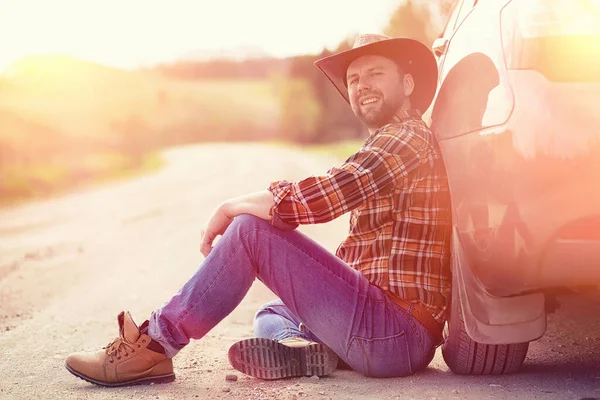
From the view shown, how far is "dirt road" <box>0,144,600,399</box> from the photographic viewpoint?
10.2 feet

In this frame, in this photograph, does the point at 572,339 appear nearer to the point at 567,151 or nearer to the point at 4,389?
the point at 567,151

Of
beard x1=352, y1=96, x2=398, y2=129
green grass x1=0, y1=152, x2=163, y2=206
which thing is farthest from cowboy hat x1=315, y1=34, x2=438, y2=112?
green grass x1=0, y1=152, x2=163, y2=206

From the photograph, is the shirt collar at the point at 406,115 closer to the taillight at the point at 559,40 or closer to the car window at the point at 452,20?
the car window at the point at 452,20

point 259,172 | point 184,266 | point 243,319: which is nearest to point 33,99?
point 259,172

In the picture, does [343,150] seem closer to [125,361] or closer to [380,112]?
[380,112]

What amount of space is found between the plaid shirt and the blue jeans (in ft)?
0.33

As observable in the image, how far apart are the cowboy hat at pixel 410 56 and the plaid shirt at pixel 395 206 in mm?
212

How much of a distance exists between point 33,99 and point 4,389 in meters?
23.5

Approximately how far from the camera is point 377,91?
3299 millimetres

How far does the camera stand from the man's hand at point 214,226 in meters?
3.30

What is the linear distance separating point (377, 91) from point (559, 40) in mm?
953

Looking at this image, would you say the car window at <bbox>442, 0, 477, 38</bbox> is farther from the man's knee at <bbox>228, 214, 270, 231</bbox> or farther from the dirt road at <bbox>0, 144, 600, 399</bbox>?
the dirt road at <bbox>0, 144, 600, 399</bbox>

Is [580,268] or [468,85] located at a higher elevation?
[468,85]

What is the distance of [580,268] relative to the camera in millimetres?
2500
